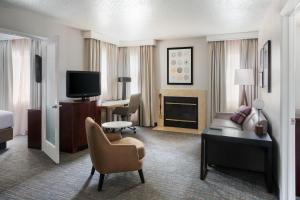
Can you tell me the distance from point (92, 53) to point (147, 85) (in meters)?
1.78

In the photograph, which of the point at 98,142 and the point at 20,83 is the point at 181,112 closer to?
the point at 98,142

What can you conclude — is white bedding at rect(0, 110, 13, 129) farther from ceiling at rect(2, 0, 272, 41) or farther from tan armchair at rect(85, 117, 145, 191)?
tan armchair at rect(85, 117, 145, 191)

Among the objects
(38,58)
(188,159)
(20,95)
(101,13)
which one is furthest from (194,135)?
(20,95)

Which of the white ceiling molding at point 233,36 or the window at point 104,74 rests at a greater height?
the white ceiling molding at point 233,36

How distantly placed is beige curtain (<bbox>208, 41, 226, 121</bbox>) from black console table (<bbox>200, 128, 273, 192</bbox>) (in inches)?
98.7

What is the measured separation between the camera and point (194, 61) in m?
5.84

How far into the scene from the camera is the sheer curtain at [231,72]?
533cm

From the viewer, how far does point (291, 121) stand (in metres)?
2.26

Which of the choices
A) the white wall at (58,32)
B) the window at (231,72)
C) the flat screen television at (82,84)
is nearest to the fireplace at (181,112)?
the window at (231,72)

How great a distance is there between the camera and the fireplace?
5.71 metres

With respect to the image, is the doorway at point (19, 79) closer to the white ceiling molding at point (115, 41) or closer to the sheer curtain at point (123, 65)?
the white ceiling molding at point (115, 41)

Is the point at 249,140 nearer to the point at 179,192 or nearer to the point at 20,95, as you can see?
the point at 179,192

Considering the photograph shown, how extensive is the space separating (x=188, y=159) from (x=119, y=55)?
13.1 feet

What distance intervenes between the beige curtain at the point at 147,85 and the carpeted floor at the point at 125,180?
230 centimetres
